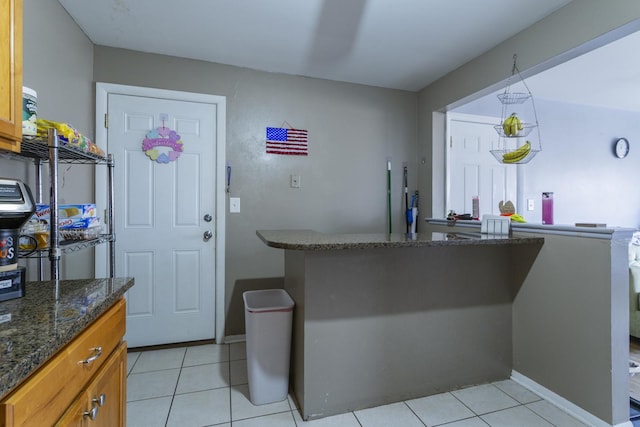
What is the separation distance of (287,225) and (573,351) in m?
2.14

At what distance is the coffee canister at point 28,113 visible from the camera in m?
1.14

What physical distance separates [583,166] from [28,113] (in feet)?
16.2

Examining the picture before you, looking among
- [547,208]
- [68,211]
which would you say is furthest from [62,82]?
[547,208]

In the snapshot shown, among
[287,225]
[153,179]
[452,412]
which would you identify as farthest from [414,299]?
[153,179]

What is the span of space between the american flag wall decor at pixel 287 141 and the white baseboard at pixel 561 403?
2.34m

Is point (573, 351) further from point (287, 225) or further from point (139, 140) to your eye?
point (139, 140)

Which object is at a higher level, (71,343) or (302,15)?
(302,15)

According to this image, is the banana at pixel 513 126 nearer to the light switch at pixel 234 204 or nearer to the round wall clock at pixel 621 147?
the light switch at pixel 234 204

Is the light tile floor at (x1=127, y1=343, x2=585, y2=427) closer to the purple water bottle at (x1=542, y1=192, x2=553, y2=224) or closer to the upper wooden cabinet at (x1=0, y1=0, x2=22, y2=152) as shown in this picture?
the purple water bottle at (x1=542, y1=192, x2=553, y2=224)

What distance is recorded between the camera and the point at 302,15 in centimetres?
199

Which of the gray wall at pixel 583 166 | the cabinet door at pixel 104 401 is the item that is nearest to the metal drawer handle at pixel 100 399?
the cabinet door at pixel 104 401

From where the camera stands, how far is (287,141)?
2.82 meters

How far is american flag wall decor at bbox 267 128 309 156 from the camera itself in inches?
109

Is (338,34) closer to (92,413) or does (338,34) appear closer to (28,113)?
(28,113)
